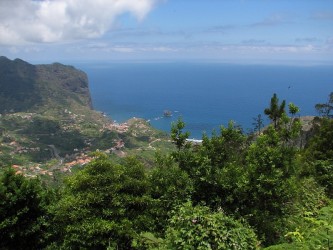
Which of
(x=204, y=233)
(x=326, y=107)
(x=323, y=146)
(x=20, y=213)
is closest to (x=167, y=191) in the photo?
(x=204, y=233)

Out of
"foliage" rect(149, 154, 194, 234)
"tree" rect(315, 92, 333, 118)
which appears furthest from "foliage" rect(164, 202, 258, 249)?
"tree" rect(315, 92, 333, 118)

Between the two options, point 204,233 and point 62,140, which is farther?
point 62,140

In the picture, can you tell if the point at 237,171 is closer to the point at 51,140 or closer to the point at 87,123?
the point at 51,140

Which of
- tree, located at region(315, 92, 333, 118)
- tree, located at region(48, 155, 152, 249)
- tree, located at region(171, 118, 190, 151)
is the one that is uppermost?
tree, located at region(171, 118, 190, 151)

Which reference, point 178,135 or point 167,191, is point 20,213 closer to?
point 167,191

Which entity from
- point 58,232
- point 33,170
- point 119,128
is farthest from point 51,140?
point 58,232

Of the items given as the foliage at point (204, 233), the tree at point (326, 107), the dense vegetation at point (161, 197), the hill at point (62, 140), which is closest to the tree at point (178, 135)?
the dense vegetation at point (161, 197)

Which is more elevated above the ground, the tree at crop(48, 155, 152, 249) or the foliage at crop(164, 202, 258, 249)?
the foliage at crop(164, 202, 258, 249)

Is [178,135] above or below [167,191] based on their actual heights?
above

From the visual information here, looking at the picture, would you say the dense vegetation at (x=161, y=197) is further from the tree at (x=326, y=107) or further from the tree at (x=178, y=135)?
the tree at (x=326, y=107)

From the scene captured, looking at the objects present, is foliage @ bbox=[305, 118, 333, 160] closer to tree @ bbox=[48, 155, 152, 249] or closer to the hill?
tree @ bbox=[48, 155, 152, 249]
